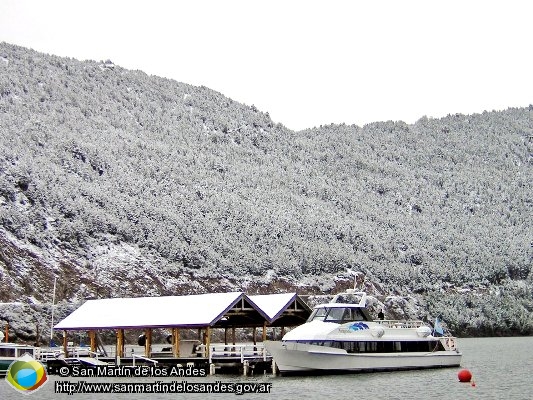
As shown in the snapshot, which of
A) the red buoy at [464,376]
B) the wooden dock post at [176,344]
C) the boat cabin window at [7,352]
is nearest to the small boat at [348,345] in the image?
the red buoy at [464,376]

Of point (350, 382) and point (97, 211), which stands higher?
point (97, 211)

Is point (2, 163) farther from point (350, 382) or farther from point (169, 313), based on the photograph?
point (350, 382)

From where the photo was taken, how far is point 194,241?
402 feet

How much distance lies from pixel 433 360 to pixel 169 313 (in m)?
18.2

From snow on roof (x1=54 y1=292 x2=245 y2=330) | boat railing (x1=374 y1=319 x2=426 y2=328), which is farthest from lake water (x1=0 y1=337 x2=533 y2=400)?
snow on roof (x1=54 y1=292 x2=245 y2=330)

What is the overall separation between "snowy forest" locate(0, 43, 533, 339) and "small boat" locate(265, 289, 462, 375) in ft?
112

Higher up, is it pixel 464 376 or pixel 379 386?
pixel 464 376

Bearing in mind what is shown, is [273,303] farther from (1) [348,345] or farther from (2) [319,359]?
(2) [319,359]

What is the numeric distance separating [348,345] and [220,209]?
80.3 metres

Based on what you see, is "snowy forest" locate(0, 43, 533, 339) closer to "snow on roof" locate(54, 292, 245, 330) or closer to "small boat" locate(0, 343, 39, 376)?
"snow on roof" locate(54, 292, 245, 330)

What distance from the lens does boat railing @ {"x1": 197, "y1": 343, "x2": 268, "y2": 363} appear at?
60.0 m

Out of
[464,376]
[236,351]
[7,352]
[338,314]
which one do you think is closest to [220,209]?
[236,351]

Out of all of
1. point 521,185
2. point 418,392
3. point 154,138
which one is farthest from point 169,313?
point 521,185

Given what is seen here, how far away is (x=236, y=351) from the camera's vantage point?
61.6 metres
